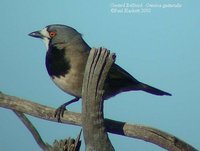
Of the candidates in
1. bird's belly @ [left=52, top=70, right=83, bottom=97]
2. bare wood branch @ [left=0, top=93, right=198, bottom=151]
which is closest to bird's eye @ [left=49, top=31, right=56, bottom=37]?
bird's belly @ [left=52, top=70, right=83, bottom=97]

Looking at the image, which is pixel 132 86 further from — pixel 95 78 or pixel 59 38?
pixel 95 78

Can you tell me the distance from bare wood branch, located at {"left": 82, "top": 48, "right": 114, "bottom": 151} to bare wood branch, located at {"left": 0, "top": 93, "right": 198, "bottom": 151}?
0.07 metres

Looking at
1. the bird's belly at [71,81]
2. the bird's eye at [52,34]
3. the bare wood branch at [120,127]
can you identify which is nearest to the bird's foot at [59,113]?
the bare wood branch at [120,127]

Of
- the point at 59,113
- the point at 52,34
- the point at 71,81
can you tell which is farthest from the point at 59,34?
the point at 59,113

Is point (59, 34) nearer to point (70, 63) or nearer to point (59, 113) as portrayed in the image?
point (70, 63)

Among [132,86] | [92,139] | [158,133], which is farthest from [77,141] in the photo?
[132,86]

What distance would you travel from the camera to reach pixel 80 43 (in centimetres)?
126

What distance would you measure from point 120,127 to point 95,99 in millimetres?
132

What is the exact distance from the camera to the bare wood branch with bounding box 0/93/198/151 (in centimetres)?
100

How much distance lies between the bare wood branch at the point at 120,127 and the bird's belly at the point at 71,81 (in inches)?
5.0

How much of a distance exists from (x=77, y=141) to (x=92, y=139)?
0.09 m

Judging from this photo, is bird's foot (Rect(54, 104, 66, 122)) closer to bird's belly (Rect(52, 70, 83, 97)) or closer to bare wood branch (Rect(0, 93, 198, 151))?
bare wood branch (Rect(0, 93, 198, 151))

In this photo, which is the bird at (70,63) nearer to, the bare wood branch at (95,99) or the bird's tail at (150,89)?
the bird's tail at (150,89)

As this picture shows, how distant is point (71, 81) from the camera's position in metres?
1.24
